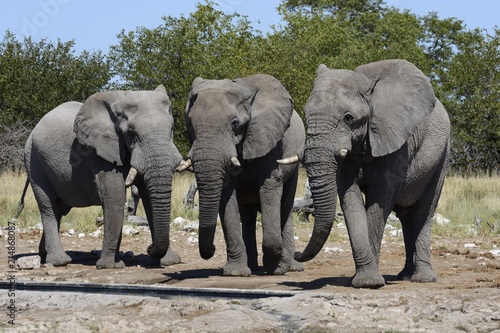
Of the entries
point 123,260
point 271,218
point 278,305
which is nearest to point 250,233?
point 271,218

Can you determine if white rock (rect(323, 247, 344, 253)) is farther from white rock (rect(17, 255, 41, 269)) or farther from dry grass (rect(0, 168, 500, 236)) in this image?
white rock (rect(17, 255, 41, 269))

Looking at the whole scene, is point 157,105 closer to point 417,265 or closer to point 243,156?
point 243,156

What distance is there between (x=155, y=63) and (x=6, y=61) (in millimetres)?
4362

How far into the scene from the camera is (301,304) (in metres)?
9.34

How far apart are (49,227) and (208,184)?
3703 mm

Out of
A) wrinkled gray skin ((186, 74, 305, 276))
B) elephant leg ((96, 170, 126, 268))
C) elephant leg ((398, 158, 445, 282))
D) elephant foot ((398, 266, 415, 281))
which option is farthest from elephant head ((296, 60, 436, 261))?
elephant leg ((96, 170, 126, 268))

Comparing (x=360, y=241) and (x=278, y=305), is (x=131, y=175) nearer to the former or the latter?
(x=360, y=241)

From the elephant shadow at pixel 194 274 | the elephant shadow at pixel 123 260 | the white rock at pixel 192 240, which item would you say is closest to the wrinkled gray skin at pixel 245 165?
the elephant shadow at pixel 194 274

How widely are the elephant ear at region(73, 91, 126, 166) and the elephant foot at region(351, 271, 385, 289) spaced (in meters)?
3.62

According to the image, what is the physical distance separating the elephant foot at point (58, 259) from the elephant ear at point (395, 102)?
4.82m

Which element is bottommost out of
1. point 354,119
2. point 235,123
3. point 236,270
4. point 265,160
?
point 236,270

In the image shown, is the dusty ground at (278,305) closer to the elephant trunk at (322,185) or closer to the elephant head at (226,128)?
the elephant trunk at (322,185)

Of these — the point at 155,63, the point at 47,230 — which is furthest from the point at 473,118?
the point at 47,230

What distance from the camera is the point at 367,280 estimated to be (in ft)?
33.2
